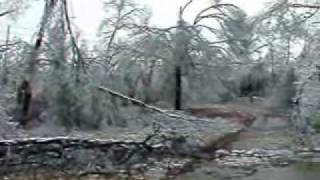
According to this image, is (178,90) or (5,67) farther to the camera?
(178,90)

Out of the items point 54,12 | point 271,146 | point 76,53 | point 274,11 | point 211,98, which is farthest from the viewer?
point 211,98

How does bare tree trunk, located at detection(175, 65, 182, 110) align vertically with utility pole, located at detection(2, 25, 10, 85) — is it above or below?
below

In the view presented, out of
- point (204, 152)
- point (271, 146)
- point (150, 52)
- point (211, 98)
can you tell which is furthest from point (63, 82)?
point (211, 98)

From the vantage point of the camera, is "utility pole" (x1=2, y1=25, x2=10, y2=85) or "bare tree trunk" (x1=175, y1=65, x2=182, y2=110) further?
"bare tree trunk" (x1=175, y1=65, x2=182, y2=110)

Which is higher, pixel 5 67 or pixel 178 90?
pixel 5 67

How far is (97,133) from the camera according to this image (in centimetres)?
1638

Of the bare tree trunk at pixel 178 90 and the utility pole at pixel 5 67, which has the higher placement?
the utility pole at pixel 5 67

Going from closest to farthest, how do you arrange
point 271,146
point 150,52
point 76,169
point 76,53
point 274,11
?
point 76,53, point 76,169, point 271,146, point 274,11, point 150,52

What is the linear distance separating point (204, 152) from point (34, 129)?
4692 mm

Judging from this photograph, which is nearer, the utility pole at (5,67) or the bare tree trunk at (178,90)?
the utility pole at (5,67)

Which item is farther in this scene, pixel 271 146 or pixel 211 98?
pixel 211 98

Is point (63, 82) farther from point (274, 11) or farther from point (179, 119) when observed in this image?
point (274, 11)

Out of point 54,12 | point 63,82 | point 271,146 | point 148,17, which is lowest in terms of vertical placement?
point 271,146

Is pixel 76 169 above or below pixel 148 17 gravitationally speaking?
below
